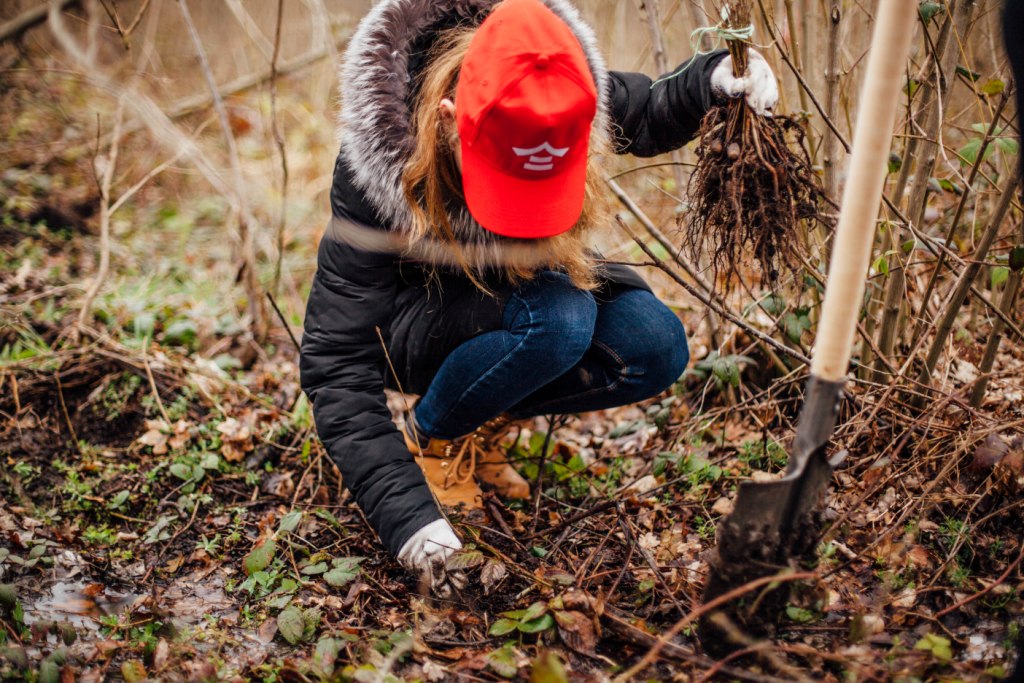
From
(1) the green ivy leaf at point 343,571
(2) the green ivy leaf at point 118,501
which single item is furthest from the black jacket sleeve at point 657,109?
(2) the green ivy leaf at point 118,501

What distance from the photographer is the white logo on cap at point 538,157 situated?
1.65 m

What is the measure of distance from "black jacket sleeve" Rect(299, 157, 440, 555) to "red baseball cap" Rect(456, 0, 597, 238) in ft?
1.32

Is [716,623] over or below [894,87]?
below

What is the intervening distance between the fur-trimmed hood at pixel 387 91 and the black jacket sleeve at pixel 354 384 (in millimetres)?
164

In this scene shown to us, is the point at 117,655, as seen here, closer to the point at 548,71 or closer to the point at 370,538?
the point at 370,538

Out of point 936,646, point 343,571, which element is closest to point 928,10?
point 936,646

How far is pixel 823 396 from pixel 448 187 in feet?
3.56

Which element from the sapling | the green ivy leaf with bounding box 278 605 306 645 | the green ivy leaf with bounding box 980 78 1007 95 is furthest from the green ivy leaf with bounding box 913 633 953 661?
the green ivy leaf with bounding box 278 605 306 645

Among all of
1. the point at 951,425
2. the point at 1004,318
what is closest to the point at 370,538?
the point at 951,425

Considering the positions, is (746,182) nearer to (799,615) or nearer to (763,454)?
(763,454)

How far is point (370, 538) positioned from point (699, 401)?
1223 millimetres

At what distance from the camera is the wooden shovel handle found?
3.79ft

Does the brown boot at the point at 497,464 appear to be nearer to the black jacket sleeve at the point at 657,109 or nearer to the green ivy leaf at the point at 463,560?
the green ivy leaf at the point at 463,560

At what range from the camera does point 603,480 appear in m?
2.40
